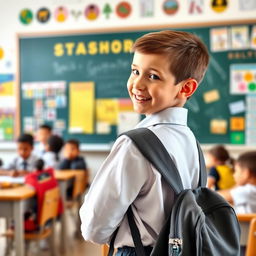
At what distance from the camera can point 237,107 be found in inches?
179

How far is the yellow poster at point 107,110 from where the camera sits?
16.0ft

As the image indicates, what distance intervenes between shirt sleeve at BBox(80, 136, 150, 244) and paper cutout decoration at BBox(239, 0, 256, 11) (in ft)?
13.0

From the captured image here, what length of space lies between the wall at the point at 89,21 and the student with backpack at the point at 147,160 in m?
3.62

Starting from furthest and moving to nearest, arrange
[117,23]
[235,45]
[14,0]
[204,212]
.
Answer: [14,0], [117,23], [235,45], [204,212]

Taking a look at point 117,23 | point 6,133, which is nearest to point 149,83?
point 117,23

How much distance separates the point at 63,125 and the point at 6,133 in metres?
0.76

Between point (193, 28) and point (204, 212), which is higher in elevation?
point (193, 28)

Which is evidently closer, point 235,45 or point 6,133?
point 235,45

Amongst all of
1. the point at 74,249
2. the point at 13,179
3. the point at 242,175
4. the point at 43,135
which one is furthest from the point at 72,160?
the point at 242,175

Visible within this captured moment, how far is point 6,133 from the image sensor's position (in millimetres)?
5223

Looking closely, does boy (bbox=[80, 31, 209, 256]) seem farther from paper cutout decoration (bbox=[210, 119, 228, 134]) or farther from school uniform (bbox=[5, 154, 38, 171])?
paper cutout decoration (bbox=[210, 119, 228, 134])

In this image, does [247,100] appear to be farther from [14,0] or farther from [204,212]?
[204,212]

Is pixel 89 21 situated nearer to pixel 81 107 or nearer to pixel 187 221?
pixel 81 107

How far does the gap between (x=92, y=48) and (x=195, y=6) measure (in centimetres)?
127
